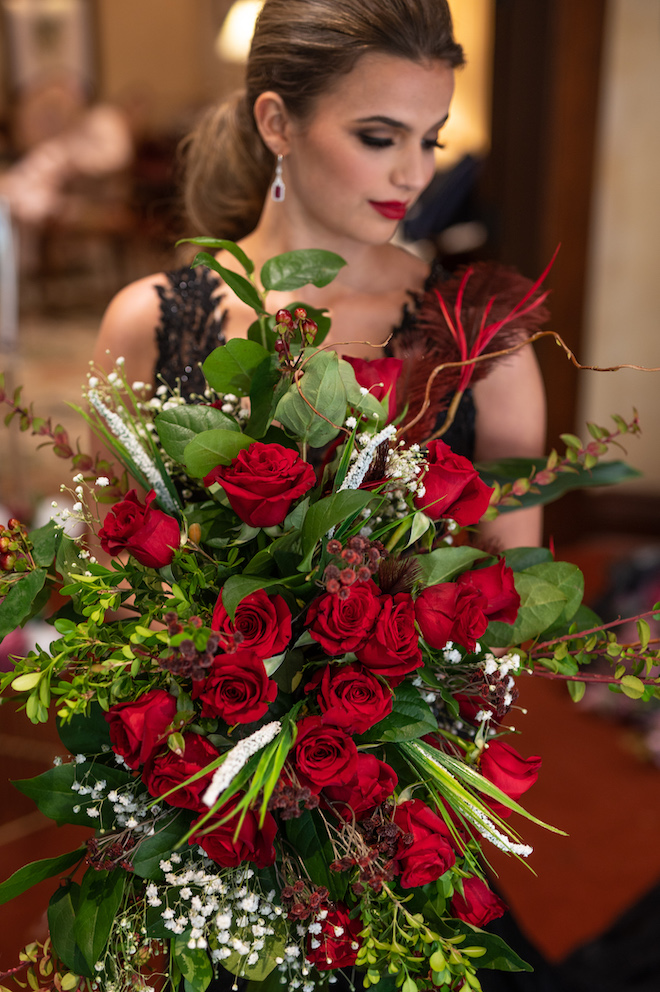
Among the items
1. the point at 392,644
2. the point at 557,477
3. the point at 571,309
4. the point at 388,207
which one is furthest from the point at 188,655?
the point at 571,309

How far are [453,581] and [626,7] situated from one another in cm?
301

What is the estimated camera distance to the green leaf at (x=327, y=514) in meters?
0.71

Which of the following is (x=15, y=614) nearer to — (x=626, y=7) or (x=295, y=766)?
(x=295, y=766)

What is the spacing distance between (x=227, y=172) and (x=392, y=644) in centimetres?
96

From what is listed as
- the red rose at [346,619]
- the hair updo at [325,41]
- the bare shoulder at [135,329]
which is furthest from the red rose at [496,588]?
the bare shoulder at [135,329]

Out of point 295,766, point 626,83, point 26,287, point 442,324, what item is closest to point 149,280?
point 442,324

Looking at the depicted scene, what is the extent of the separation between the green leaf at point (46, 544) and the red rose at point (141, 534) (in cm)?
8

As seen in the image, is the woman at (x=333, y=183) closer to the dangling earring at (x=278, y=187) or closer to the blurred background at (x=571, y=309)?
the dangling earring at (x=278, y=187)

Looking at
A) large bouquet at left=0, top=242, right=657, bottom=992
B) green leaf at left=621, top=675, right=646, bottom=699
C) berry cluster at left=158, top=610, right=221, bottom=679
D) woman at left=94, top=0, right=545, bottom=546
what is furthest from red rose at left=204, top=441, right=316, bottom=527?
woman at left=94, top=0, right=545, bottom=546

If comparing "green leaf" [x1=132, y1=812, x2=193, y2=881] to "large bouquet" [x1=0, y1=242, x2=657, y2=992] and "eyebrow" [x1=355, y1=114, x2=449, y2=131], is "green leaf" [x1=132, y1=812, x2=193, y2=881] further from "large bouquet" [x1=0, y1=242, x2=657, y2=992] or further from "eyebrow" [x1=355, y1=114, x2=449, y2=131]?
"eyebrow" [x1=355, y1=114, x2=449, y2=131]

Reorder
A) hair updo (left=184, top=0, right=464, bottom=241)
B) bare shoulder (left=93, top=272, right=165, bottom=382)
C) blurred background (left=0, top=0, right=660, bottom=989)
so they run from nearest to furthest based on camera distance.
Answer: hair updo (left=184, top=0, right=464, bottom=241)
bare shoulder (left=93, top=272, right=165, bottom=382)
blurred background (left=0, top=0, right=660, bottom=989)

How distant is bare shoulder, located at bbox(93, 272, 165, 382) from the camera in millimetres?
1359

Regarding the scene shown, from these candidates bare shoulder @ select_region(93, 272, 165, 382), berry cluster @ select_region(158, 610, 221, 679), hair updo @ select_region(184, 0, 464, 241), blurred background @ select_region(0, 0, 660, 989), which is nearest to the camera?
berry cluster @ select_region(158, 610, 221, 679)

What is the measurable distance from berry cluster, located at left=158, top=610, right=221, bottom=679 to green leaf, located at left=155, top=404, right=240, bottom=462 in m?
0.19
